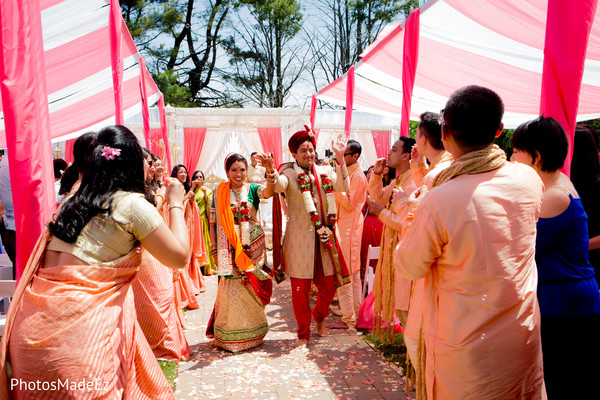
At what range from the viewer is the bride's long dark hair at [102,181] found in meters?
1.71

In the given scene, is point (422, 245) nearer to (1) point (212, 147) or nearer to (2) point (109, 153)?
(2) point (109, 153)

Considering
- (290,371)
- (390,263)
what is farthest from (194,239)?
(390,263)

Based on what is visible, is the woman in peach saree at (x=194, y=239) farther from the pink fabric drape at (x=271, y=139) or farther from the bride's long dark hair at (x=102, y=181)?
the pink fabric drape at (x=271, y=139)

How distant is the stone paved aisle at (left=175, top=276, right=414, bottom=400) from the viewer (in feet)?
10.7

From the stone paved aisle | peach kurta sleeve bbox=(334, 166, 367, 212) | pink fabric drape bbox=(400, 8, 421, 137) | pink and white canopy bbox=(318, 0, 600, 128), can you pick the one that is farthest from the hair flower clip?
pink and white canopy bbox=(318, 0, 600, 128)

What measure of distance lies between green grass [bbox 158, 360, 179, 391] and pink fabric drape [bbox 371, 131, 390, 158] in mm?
11971

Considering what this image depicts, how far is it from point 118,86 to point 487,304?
13.8 feet

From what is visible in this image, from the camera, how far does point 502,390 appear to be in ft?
5.30

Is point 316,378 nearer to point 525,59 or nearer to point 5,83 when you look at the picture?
point 5,83

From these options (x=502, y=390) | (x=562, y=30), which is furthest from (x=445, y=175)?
(x=562, y=30)

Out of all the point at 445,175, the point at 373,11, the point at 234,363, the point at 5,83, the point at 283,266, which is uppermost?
the point at 373,11

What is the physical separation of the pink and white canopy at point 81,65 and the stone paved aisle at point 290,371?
11.5 feet

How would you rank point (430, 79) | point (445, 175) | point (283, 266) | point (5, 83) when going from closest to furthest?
point (445, 175) → point (5, 83) → point (283, 266) → point (430, 79)

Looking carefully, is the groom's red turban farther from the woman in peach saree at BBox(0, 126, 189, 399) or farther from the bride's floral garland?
the woman in peach saree at BBox(0, 126, 189, 399)
